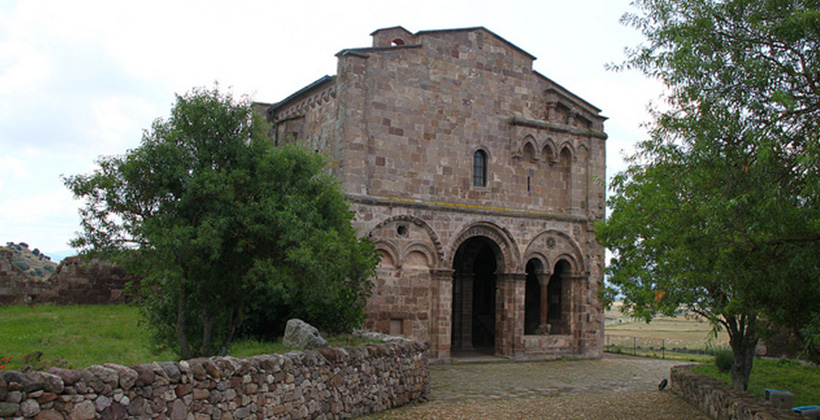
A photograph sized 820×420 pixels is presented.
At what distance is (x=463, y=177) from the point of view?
74.0 feet

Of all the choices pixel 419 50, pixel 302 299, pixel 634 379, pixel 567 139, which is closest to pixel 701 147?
pixel 302 299

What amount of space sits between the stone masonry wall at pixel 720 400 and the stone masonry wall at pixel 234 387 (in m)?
5.87

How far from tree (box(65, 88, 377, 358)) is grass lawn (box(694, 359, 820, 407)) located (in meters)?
10.6

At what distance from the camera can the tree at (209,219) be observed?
10.5 m

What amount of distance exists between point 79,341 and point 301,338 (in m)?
5.91

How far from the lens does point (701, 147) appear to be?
9258 millimetres

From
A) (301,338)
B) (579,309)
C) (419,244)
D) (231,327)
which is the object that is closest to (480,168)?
(419,244)

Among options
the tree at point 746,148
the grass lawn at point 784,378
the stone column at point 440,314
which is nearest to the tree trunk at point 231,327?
the tree at point 746,148

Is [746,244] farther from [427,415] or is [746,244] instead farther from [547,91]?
[547,91]

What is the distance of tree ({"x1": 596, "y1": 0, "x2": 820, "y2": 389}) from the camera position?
874cm

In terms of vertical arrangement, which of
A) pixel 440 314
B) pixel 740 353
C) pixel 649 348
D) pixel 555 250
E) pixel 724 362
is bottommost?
pixel 649 348

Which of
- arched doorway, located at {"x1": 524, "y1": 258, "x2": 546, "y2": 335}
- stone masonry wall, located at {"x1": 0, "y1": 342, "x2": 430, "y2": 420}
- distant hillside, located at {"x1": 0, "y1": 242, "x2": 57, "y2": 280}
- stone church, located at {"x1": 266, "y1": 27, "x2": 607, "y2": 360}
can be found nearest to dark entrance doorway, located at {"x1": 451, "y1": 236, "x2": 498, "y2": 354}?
stone church, located at {"x1": 266, "y1": 27, "x2": 607, "y2": 360}

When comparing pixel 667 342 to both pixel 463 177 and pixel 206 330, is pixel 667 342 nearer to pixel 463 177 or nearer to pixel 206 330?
pixel 463 177

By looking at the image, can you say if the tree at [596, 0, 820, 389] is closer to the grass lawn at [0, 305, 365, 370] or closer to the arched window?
the grass lawn at [0, 305, 365, 370]
